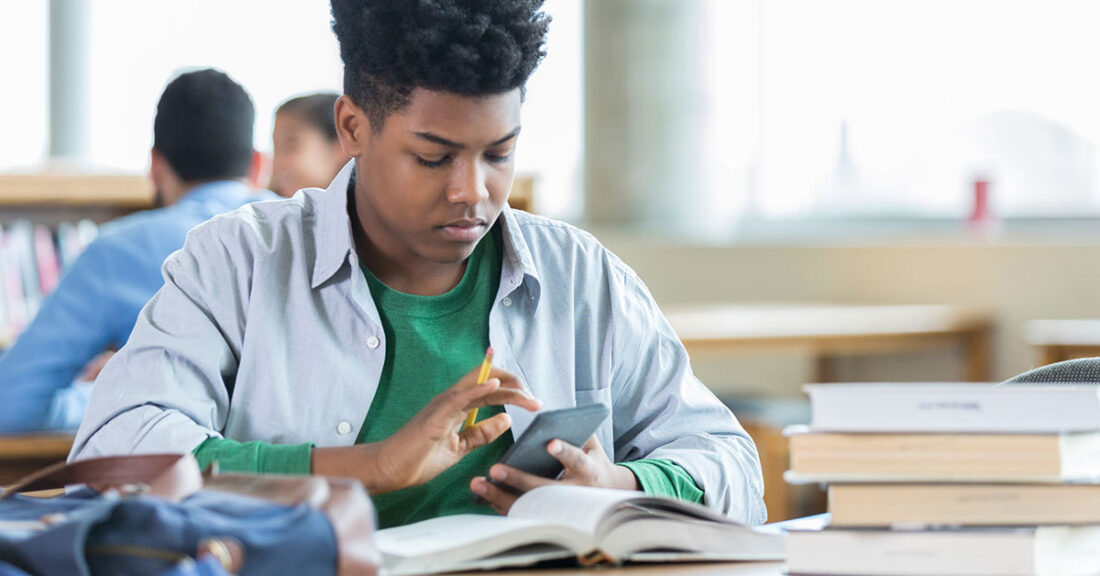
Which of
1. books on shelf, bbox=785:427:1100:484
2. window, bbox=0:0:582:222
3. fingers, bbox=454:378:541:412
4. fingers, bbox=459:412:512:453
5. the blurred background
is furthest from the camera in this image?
window, bbox=0:0:582:222

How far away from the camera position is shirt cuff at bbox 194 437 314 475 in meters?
1.27

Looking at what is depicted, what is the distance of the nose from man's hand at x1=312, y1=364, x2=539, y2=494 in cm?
22

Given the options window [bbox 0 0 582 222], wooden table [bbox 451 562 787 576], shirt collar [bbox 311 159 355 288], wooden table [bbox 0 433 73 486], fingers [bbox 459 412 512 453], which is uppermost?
window [bbox 0 0 582 222]

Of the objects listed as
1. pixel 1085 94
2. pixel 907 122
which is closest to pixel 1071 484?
pixel 1085 94

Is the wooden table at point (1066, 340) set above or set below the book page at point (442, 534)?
below

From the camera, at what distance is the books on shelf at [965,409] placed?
3.21ft

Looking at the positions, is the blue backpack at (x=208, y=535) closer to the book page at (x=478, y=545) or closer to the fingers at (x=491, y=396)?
the book page at (x=478, y=545)

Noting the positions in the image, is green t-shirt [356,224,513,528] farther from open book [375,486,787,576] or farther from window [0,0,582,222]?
window [0,0,582,222]

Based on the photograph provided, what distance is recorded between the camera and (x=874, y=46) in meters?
4.42

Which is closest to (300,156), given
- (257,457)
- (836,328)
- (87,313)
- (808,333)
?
(87,313)

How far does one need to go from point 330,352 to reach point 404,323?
0.29ft

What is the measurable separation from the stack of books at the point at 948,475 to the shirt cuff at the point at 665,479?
1.15 feet

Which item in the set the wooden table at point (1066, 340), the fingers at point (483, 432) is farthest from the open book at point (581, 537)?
the wooden table at point (1066, 340)

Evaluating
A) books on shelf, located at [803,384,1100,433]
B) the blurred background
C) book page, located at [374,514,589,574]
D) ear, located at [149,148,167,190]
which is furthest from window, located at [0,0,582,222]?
books on shelf, located at [803,384,1100,433]
